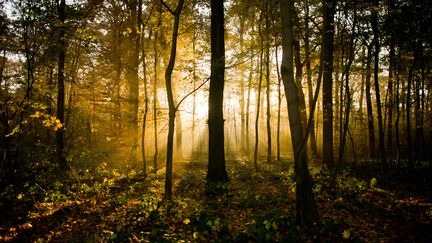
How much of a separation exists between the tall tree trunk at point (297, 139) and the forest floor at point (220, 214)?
0.38m

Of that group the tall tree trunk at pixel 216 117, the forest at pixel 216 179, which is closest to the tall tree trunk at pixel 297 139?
the forest at pixel 216 179

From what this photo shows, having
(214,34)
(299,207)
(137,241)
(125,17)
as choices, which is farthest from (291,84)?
(125,17)

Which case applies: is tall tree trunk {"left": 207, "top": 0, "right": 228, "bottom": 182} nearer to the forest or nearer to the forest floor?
the forest

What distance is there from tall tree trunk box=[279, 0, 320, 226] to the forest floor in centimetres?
38

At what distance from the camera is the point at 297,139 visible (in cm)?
665

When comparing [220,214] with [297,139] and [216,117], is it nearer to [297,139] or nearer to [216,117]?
[297,139]

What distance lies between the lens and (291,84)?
6727 mm

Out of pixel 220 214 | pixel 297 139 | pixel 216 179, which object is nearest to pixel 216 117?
pixel 216 179

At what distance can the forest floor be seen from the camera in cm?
644

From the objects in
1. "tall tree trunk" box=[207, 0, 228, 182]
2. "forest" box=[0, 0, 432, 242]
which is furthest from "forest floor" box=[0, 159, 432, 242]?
"tall tree trunk" box=[207, 0, 228, 182]

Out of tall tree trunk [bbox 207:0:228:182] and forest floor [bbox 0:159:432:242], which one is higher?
tall tree trunk [bbox 207:0:228:182]

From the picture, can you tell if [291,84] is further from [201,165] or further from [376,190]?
[201,165]

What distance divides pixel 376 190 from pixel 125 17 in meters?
18.3

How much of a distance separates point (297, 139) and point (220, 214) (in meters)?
3.08
